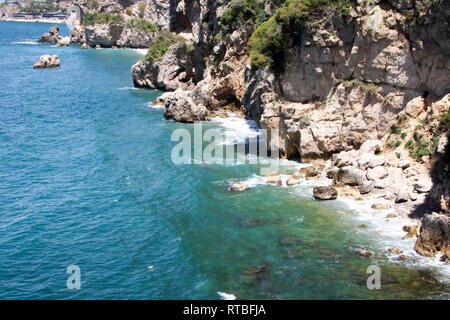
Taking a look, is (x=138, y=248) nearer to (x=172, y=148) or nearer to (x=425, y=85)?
(x=172, y=148)

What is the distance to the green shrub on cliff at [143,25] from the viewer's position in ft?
475

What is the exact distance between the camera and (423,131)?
125 feet

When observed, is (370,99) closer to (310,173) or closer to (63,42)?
(310,173)

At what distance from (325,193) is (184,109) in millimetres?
31241

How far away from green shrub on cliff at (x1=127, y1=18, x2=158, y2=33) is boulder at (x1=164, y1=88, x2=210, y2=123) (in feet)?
282

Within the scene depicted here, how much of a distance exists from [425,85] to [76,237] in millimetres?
29948

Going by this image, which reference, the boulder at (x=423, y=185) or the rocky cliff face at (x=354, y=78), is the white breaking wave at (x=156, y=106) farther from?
the boulder at (x=423, y=185)

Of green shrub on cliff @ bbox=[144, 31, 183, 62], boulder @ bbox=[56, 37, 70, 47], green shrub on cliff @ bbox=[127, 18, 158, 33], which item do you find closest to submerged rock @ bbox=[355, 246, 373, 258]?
green shrub on cliff @ bbox=[144, 31, 183, 62]

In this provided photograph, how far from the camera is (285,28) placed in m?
48.2

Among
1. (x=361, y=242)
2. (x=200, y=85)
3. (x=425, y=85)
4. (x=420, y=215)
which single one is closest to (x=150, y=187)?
(x=361, y=242)

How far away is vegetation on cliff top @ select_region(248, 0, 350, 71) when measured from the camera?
44594mm

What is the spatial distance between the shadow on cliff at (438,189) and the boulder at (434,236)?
3.37 meters

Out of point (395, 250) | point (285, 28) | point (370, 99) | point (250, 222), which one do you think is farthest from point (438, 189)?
point (285, 28)

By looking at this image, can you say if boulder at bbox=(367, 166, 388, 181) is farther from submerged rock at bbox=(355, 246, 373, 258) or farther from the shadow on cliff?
submerged rock at bbox=(355, 246, 373, 258)
